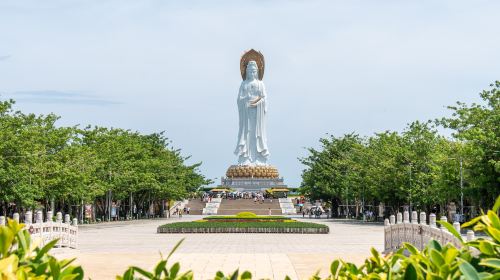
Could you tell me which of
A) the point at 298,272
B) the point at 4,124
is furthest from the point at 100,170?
the point at 298,272

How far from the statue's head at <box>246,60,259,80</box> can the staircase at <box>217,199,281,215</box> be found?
1308cm

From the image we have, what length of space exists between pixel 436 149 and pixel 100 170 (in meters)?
22.0

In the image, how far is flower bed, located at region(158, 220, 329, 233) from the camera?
39.3m

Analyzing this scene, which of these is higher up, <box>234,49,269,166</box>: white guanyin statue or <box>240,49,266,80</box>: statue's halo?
<box>240,49,266,80</box>: statue's halo

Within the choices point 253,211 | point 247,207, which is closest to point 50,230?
point 253,211

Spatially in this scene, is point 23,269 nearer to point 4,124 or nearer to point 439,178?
point 4,124

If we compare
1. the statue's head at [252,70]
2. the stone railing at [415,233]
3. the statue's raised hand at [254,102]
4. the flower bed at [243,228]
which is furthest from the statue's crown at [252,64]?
the stone railing at [415,233]

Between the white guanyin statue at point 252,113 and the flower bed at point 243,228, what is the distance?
148 ft

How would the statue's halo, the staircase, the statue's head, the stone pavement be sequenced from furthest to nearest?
the statue's halo, the statue's head, the staircase, the stone pavement

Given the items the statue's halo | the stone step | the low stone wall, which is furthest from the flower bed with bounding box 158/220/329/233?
the statue's halo

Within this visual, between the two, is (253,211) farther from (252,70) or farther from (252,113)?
(252,70)

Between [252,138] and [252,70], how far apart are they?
7821mm

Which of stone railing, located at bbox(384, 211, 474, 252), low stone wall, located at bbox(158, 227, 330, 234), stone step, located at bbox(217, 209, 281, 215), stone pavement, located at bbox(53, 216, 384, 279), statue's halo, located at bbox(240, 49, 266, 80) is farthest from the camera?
statue's halo, located at bbox(240, 49, 266, 80)

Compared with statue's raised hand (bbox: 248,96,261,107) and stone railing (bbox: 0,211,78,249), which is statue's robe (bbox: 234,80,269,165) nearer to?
statue's raised hand (bbox: 248,96,261,107)
